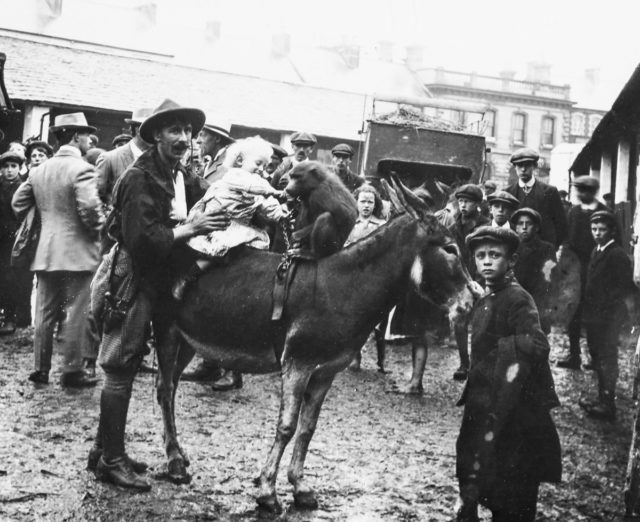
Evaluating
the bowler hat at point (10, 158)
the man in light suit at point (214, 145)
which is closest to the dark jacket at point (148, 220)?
the man in light suit at point (214, 145)

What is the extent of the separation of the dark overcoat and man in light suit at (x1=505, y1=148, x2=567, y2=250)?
16.5 ft

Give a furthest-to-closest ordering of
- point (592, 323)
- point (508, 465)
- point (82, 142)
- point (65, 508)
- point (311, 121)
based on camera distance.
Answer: point (311, 121) < point (82, 142) < point (592, 323) < point (65, 508) < point (508, 465)

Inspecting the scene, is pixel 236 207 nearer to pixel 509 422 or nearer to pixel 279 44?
pixel 509 422

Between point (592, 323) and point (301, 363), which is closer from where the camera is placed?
point (301, 363)

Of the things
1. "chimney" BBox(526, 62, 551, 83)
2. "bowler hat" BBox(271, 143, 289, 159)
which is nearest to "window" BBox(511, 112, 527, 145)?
"chimney" BBox(526, 62, 551, 83)

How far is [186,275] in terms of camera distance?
5.12 m

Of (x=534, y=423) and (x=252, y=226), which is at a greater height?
(x=252, y=226)

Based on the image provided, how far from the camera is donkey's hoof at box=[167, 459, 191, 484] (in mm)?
5137

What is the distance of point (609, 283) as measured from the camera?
7945 millimetres

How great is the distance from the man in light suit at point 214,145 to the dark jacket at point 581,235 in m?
4.85

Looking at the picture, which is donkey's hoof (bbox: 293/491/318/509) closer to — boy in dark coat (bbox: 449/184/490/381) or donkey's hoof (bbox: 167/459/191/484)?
donkey's hoof (bbox: 167/459/191/484)

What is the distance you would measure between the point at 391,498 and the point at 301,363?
111 centimetres

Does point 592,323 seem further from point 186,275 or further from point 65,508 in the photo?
point 65,508

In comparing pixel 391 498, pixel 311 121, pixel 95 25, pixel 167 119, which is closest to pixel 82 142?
pixel 167 119
